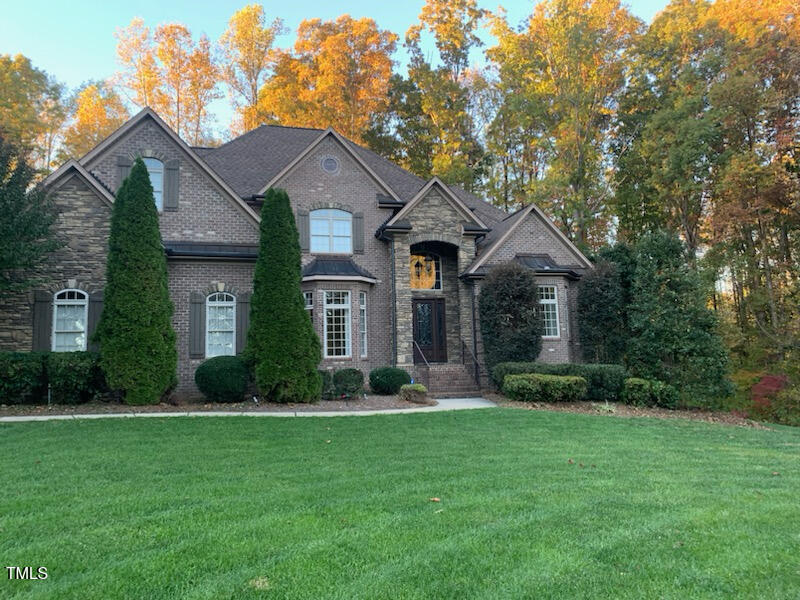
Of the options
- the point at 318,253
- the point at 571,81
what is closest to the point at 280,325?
the point at 318,253

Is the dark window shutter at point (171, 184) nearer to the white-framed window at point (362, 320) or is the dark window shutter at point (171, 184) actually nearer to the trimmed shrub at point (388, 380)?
the white-framed window at point (362, 320)

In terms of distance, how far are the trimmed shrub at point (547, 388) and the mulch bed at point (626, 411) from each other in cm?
19

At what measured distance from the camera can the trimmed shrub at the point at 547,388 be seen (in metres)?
12.6


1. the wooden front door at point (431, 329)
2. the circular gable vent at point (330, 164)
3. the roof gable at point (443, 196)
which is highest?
the circular gable vent at point (330, 164)

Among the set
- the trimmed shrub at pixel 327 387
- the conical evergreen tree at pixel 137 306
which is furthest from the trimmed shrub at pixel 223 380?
the trimmed shrub at pixel 327 387

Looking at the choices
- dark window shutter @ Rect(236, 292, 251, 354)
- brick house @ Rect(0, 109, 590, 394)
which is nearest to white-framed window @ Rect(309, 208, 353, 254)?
brick house @ Rect(0, 109, 590, 394)

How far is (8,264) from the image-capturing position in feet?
35.5

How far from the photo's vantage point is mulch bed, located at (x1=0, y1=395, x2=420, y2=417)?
386 inches

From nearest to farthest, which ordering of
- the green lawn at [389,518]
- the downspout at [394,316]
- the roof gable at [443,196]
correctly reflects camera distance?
the green lawn at [389,518]
the downspout at [394,316]
the roof gable at [443,196]

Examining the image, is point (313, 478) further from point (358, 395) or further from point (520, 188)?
point (520, 188)

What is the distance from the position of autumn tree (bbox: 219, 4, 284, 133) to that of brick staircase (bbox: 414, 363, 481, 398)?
2008cm

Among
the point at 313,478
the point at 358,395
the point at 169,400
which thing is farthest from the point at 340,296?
the point at 313,478

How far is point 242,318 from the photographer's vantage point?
14.1 meters

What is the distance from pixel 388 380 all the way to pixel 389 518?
994 cm
